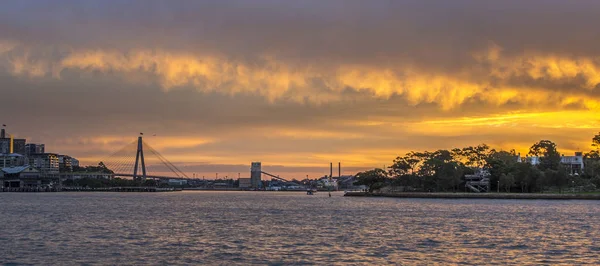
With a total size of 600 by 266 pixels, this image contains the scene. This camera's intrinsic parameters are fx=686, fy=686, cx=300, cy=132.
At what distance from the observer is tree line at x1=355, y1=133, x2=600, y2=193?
150 m

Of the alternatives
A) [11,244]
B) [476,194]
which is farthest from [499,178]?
[11,244]

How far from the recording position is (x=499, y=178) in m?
157

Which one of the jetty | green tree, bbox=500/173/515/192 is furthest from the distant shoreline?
green tree, bbox=500/173/515/192

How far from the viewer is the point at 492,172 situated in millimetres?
162750

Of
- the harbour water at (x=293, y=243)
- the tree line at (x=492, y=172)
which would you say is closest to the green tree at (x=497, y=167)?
the tree line at (x=492, y=172)

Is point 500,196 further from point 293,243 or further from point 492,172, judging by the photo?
point 293,243

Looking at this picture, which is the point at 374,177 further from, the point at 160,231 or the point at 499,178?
the point at 160,231

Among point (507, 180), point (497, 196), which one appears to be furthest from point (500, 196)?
point (507, 180)

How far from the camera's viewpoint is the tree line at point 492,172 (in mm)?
150250

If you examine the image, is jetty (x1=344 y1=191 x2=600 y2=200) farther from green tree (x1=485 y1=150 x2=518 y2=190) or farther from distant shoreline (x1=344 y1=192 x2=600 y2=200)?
green tree (x1=485 y1=150 x2=518 y2=190)

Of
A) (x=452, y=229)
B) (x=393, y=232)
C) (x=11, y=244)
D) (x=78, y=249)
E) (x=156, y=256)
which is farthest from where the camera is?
(x=452, y=229)

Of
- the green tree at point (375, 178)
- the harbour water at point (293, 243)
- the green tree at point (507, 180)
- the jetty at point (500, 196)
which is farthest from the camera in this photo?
the green tree at point (375, 178)

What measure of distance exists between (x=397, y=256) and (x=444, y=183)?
129539mm

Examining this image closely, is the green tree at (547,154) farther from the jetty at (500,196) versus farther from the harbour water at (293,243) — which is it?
the harbour water at (293,243)
